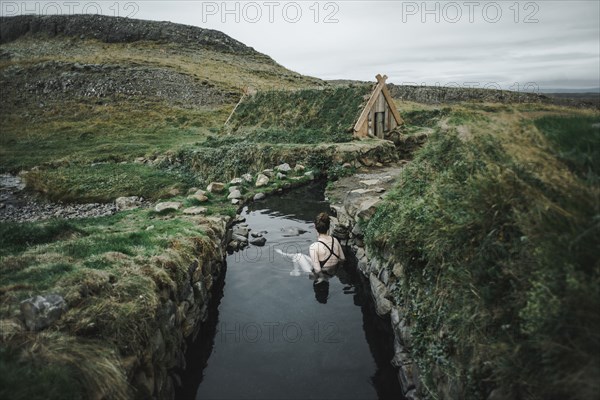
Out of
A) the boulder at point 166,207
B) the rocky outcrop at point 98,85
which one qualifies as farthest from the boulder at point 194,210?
the rocky outcrop at point 98,85

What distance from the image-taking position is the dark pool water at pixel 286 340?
6141mm

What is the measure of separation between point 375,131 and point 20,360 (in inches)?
774

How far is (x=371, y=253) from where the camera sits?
27.6 ft

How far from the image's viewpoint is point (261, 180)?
1664 cm

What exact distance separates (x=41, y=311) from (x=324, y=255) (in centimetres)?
643

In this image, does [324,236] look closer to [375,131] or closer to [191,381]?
[191,381]

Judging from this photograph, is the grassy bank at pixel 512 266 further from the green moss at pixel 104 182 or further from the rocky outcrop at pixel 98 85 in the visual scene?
the rocky outcrop at pixel 98 85

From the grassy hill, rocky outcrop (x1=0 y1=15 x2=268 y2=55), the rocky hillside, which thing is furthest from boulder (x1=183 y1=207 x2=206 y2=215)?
rocky outcrop (x1=0 y1=15 x2=268 y2=55)

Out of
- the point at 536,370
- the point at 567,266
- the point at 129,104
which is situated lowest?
the point at 536,370

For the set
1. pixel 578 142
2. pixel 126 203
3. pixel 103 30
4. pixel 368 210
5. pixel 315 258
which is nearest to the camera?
pixel 578 142

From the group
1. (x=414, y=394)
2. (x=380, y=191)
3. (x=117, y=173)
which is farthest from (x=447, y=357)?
(x=117, y=173)

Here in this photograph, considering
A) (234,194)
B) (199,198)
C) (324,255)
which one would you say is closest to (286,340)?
(324,255)

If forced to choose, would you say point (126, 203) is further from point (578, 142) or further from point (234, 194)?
point (578, 142)

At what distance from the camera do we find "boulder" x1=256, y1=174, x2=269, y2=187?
1645 cm
